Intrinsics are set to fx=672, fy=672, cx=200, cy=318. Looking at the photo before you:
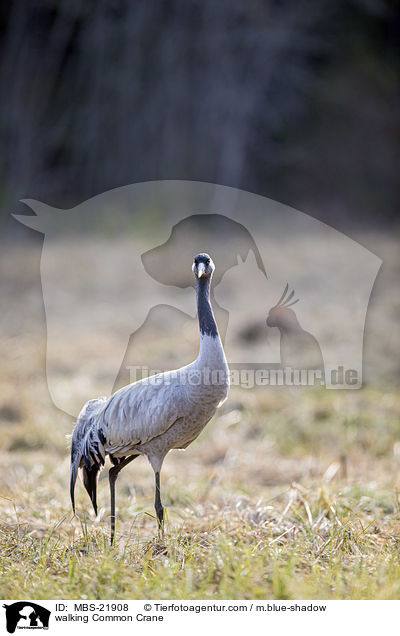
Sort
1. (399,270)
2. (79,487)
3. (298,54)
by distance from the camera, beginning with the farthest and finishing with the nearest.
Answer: (298,54) → (399,270) → (79,487)

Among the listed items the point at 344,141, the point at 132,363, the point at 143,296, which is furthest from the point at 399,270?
the point at 344,141

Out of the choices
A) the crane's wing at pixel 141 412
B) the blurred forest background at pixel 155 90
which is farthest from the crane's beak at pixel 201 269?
the blurred forest background at pixel 155 90

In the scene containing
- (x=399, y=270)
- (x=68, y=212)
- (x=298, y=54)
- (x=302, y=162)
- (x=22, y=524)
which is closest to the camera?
(x=22, y=524)

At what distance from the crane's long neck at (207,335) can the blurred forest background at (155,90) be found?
1006 centimetres

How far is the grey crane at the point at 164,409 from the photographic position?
133 inches

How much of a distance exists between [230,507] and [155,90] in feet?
38.6

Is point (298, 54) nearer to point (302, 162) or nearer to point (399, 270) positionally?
point (302, 162)

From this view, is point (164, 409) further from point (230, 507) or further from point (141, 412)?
point (230, 507)

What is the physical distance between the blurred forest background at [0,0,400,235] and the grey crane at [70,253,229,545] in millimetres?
9803

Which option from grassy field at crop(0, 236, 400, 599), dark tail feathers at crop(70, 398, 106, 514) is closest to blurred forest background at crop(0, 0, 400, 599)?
grassy field at crop(0, 236, 400, 599)

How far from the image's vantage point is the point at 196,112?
14633mm

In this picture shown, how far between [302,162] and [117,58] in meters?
5.73
